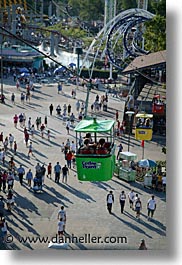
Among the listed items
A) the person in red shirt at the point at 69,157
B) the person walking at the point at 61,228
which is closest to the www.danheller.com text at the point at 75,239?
the person walking at the point at 61,228

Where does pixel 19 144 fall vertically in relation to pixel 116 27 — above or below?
below

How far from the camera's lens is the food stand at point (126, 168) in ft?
73.4

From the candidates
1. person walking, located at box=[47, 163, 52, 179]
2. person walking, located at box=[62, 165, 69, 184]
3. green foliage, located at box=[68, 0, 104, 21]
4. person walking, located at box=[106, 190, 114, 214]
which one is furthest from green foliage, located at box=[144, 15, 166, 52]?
green foliage, located at box=[68, 0, 104, 21]

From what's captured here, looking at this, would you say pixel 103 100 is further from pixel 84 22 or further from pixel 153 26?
pixel 84 22

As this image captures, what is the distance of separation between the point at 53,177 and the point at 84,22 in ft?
189

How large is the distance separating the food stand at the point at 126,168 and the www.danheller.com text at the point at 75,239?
4938mm

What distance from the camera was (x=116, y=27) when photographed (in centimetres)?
4631

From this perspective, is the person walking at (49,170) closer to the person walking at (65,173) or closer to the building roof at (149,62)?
the person walking at (65,173)

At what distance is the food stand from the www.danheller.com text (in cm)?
494

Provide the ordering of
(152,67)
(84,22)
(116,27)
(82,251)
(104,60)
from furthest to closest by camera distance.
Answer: (84,22), (104,60), (116,27), (152,67), (82,251)

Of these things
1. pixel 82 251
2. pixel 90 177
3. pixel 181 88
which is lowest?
pixel 82 251

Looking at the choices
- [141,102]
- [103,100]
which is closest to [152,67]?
[141,102]

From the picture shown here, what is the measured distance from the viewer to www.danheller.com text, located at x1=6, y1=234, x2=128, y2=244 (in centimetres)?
1712

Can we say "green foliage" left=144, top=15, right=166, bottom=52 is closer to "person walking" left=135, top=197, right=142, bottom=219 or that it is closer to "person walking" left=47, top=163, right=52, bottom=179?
"person walking" left=47, top=163, right=52, bottom=179
